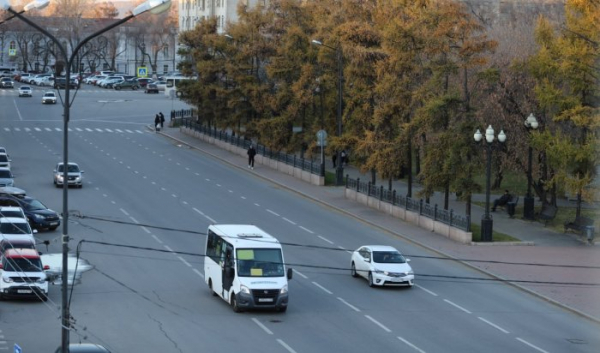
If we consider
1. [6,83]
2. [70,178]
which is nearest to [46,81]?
[6,83]

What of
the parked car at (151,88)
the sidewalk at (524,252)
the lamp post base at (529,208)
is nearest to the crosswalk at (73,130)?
the sidewalk at (524,252)

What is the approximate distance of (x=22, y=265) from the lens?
34594mm

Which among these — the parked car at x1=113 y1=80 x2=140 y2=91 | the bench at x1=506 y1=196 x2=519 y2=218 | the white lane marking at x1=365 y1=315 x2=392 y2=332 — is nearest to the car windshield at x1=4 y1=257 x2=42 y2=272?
the white lane marking at x1=365 y1=315 x2=392 y2=332

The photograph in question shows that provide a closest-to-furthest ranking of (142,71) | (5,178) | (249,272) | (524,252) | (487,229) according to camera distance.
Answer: (249,272), (524,252), (487,229), (5,178), (142,71)

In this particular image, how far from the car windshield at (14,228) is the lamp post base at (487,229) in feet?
61.5

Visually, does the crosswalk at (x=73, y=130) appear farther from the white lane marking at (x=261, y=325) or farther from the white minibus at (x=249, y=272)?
the white lane marking at (x=261, y=325)

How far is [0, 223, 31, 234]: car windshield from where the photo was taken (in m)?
40.2

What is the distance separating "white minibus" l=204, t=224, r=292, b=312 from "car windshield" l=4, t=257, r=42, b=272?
5.67m

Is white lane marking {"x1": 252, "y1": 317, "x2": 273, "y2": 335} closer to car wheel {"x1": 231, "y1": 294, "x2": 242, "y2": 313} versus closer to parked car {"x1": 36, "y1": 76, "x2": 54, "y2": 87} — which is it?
car wheel {"x1": 231, "y1": 294, "x2": 242, "y2": 313}

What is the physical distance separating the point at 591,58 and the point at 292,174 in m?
23.4

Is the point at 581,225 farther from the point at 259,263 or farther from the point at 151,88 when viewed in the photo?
the point at 151,88

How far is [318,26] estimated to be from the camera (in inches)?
2510

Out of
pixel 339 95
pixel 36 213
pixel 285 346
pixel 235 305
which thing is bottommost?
pixel 285 346

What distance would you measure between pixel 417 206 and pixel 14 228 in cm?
1947
